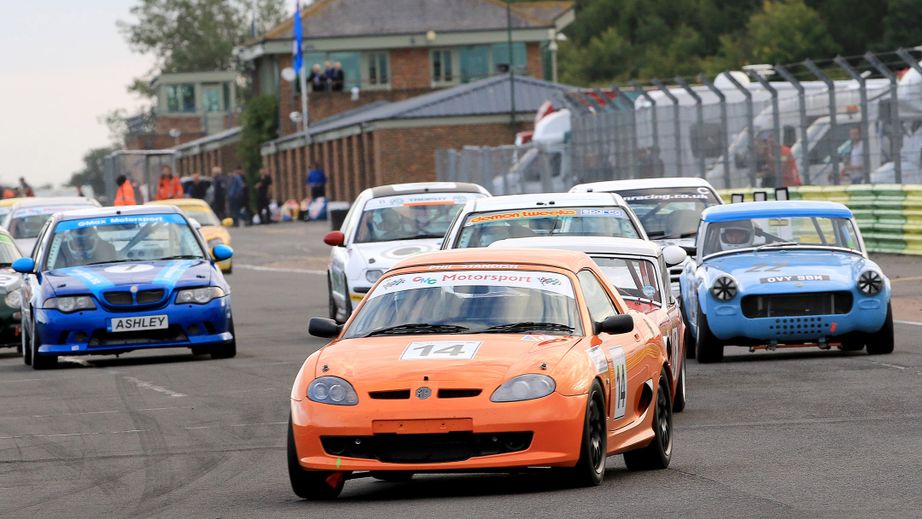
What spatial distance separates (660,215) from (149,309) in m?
5.90

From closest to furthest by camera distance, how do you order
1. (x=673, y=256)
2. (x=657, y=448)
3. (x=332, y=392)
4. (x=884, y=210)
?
(x=332, y=392), (x=657, y=448), (x=673, y=256), (x=884, y=210)

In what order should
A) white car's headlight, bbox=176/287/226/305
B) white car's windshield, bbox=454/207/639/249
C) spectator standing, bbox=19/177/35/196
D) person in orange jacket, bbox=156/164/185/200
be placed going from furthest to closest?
spectator standing, bbox=19/177/35/196, person in orange jacket, bbox=156/164/185/200, white car's headlight, bbox=176/287/226/305, white car's windshield, bbox=454/207/639/249

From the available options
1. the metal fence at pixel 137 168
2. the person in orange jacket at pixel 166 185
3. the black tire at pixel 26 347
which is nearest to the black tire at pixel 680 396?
the black tire at pixel 26 347

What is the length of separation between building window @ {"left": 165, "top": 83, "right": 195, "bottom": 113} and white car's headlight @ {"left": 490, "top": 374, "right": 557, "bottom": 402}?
12190cm

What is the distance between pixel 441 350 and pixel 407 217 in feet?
42.1

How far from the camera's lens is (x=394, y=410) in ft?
29.5

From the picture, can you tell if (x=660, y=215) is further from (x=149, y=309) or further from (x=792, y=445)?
(x=792, y=445)

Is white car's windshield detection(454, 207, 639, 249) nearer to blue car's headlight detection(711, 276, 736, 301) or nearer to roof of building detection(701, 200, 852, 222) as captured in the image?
blue car's headlight detection(711, 276, 736, 301)

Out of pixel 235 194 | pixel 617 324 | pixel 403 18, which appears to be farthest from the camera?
pixel 403 18

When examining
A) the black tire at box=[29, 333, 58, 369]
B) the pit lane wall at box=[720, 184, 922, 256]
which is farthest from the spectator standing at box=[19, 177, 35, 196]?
the black tire at box=[29, 333, 58, 369]

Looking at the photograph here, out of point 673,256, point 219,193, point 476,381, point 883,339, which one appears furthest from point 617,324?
point 219,193

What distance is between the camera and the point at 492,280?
32.6ft

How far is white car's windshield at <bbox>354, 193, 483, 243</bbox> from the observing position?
21.9 metres

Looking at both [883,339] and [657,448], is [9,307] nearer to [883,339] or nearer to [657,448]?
[883,339]
